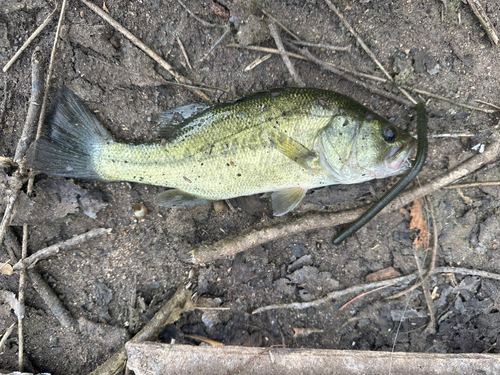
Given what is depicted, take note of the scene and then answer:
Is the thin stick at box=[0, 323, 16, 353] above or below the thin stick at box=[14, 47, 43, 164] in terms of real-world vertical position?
below

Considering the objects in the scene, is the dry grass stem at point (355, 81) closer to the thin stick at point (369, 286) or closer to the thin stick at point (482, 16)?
the thin stick at point (482, 16)

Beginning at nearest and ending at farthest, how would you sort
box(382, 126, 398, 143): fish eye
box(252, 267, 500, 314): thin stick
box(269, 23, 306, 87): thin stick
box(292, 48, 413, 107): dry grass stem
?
1. box(382, 126, 398, 143): fish eye
2. box(269, 23, 306, 87): thin stick
3. box(292, 48, 413, 107): dry grass stem
4. box(252, 267, 500, 314): thin stick

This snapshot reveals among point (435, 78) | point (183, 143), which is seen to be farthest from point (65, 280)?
point (435, 78)

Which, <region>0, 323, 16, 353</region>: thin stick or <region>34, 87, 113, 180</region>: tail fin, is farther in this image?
<region>0, 323, 16, 353</region>: thin stick

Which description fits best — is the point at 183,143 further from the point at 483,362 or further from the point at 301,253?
the point at 483,362

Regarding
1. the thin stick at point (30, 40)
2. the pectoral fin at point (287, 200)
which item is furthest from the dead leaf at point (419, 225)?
the thin stick at point (30, 40)

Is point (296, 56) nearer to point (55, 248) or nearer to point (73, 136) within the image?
point (73, 136)

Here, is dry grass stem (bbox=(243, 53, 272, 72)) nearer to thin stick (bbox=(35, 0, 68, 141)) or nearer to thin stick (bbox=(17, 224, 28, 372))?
thin stick (bbox=(35, 0, 68, 141))

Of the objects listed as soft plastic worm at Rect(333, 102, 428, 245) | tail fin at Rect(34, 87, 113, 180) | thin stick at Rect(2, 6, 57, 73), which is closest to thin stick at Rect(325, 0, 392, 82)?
soft plastic worm at Rect(333, 102, 428, 245)
